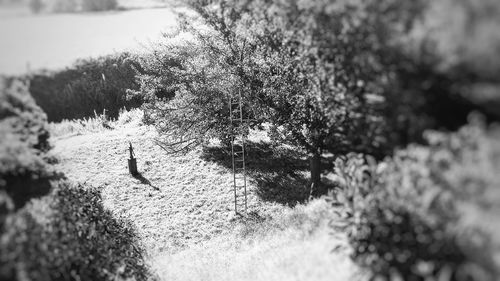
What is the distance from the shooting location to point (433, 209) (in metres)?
4.34

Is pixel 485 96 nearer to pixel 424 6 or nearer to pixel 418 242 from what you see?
pixel 424 6

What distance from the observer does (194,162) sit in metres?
16.4

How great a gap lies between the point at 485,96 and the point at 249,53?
34.7ft

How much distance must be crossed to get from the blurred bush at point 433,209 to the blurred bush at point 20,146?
582 centimetres

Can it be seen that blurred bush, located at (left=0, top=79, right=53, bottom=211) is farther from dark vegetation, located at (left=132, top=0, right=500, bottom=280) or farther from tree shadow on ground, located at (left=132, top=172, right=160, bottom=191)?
tree shadow on ground, located at (left=132, top=172, right=160, bottom=191)

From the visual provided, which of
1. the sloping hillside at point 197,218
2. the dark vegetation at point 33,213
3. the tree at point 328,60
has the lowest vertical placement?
the sloping hillside at point 197,218

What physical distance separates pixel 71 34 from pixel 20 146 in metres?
18.9

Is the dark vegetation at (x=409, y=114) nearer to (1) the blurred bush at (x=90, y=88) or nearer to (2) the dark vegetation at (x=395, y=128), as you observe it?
(2) the dark vegetation at (x=395, y=128)

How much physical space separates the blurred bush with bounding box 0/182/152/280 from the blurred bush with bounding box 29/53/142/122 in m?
11.4

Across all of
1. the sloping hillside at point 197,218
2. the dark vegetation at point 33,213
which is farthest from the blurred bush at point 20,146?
the sloping hillside at point 197,218

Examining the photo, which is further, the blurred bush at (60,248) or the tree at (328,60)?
the blurred bush at (60,248)

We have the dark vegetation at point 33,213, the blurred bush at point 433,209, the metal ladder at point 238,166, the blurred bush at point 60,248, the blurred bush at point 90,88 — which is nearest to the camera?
the blurred bush at point 433,209

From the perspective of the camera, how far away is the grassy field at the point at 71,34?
747cm

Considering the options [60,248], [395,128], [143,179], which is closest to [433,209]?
[395,128]
